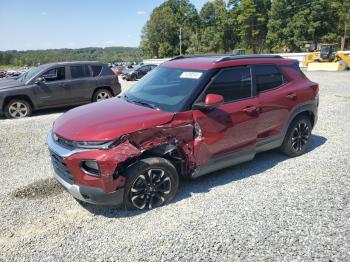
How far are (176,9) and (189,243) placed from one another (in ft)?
348

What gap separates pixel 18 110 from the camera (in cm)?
980

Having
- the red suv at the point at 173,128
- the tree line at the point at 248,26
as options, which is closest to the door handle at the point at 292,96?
the red suv at the point at 173,128

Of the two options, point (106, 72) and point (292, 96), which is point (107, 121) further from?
point (106, 72)

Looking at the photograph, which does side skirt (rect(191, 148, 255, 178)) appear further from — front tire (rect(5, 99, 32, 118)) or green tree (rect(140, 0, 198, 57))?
green tree (rect(140, 0, 198, 57))

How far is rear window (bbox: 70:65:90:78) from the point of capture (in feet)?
34.8

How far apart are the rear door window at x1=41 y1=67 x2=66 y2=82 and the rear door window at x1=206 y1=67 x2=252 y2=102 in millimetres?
7506

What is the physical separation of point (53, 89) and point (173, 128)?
7576mm

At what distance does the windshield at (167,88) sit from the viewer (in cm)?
411

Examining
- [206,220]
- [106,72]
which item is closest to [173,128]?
[206,220]

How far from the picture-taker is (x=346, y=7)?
4744 centimetres

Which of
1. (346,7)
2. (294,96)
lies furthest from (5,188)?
(346,7)

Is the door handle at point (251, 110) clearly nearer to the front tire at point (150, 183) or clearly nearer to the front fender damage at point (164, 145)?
the front fender damage at point (164, 145)

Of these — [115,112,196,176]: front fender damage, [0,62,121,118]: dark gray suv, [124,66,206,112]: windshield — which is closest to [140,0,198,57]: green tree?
[0,62,121,118]: dark gray suv

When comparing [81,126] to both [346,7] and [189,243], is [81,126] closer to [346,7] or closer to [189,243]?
[189,243]
